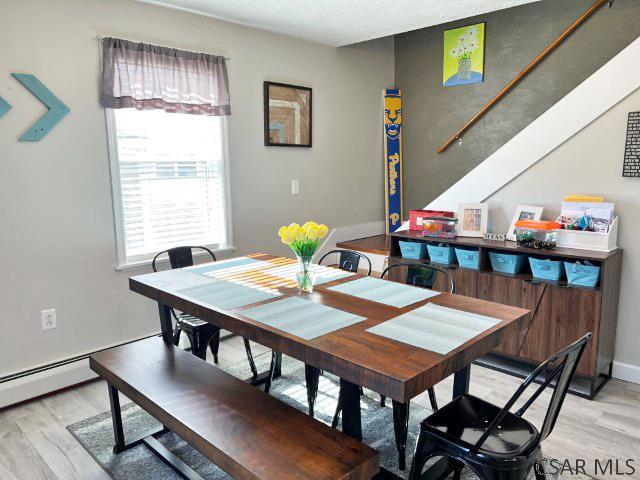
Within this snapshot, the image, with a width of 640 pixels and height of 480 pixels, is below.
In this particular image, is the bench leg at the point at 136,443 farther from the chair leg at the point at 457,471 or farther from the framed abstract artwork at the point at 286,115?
the framed abstract artwork at the point at 286,115

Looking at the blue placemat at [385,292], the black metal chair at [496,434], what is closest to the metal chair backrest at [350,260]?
the blue placemat at [385,292]

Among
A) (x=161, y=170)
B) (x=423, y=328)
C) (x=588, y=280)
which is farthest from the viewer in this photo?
(x=161, y=170)

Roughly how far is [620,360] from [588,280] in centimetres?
70

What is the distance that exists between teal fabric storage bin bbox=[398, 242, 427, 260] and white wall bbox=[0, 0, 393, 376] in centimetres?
122

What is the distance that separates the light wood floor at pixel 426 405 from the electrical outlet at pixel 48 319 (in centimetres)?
43

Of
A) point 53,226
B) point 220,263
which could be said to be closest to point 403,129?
point 220,263

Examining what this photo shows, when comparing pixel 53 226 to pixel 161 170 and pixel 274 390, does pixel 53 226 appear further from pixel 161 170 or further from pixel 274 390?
pixel 274 390

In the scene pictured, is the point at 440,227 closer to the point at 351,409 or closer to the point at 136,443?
the point at 351,409

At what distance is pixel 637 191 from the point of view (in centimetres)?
291

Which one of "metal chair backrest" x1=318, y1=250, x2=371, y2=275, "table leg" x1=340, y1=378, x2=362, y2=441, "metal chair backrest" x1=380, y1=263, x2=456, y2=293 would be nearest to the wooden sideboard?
"metal chair backrest" x1=380, y1=263, x2=456, y2=293

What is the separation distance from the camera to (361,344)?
167 cm

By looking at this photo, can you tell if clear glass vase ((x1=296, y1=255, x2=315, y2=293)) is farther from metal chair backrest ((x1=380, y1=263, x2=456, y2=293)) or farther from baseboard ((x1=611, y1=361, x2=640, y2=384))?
baseboard ((x1=611, y1=361, x2=640, y2=384))

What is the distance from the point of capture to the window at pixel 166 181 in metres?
3.23

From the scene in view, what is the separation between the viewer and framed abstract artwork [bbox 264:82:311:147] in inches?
158
